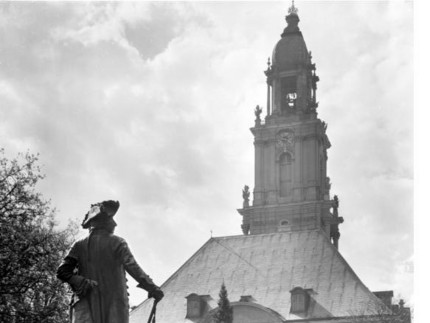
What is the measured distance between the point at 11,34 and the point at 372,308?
35.5m

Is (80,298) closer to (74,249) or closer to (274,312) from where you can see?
(74,249)

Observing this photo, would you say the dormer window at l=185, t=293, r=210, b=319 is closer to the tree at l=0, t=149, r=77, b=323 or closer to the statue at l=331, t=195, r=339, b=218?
the statue at l=331, t=195, r=339, b=218

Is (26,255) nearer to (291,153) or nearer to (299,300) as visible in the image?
(299,300)

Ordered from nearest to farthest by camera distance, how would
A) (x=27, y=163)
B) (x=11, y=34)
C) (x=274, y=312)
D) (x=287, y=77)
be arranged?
(x=11, y=34) → (x=27, y=163) → (x=274, y=312) → (x=287, y=77)

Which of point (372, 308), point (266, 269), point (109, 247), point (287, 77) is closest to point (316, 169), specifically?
point (287, 77)

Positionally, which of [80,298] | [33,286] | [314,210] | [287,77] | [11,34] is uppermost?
[287,77]

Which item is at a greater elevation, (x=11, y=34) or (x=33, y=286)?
(x=11, y=34)

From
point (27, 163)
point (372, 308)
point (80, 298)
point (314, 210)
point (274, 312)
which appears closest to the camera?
point (80, 298)

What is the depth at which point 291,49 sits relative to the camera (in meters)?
91.3

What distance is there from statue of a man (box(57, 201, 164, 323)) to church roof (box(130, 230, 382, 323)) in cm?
4914

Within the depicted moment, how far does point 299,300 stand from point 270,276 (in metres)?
3.32

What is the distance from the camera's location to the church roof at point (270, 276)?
61875 mm

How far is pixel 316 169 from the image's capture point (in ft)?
281

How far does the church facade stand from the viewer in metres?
61.3
